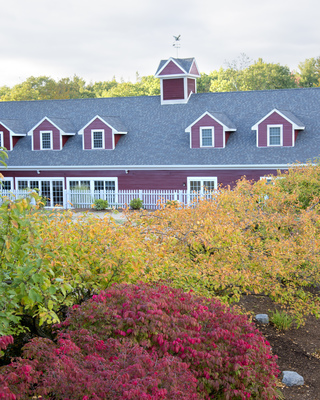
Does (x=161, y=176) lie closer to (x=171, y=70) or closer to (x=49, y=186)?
(x=49, y=186)

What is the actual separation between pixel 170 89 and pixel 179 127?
340cm

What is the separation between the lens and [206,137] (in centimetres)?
3167

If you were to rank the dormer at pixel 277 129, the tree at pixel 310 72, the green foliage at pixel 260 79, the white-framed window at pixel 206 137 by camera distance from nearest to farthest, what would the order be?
the dormer at pixel 277 129
the white-framed window at pixel 206 137
the green foliage at pixel 260 79
the tree at pixel 310 72

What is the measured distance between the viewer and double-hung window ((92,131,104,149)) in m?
33.9

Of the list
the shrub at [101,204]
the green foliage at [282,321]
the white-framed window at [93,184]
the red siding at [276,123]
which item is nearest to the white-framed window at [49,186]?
the white-framed window at [93,184]

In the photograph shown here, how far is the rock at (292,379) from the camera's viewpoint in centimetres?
868

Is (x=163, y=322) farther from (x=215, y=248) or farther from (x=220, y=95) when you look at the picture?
(x=220, y=95)

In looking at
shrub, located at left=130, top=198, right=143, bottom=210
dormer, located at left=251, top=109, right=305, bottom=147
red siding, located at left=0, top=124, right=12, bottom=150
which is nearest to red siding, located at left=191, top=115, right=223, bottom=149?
dormer, located at left=251, top=109, right=305, bottom=147

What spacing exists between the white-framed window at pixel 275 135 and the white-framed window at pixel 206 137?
3.49m

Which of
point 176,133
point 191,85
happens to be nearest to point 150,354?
point 176,133

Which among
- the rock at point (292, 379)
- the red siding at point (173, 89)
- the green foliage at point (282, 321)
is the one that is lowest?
the rock at point (292, 379)

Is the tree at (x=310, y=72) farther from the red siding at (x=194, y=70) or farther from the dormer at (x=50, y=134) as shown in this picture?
the dormer at (x=50, y=134)

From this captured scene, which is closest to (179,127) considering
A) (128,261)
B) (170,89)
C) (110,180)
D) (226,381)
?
(170,89)

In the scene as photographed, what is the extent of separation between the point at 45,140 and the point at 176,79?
32.4 feet
